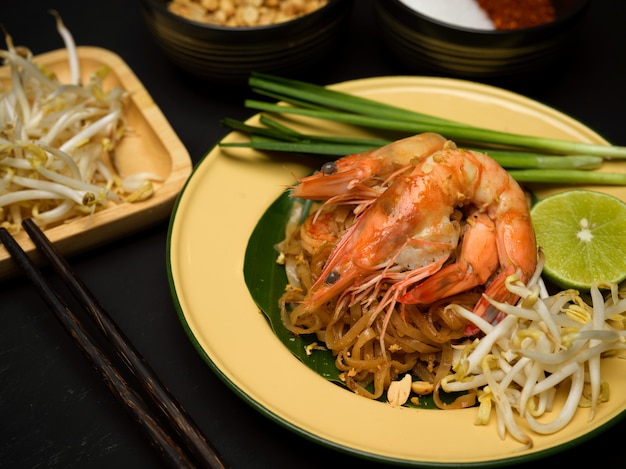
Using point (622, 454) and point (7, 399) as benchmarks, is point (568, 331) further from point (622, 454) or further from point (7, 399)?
point (7, 399)

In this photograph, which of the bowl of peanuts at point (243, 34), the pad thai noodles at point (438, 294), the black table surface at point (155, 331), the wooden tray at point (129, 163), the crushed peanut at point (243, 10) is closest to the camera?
the pad thai noodles at point (438, 294)

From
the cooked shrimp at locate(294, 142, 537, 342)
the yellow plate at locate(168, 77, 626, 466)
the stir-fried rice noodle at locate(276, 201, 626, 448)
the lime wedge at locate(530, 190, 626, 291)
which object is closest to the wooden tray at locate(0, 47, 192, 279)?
the yellow plate at locate(168, 77, 626, 466)

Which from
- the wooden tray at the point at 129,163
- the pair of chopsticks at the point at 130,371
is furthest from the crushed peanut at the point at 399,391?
the wooden tray at the point at 129,163

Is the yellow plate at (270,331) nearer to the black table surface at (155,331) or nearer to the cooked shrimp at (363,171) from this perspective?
the black table surface at (155,331)

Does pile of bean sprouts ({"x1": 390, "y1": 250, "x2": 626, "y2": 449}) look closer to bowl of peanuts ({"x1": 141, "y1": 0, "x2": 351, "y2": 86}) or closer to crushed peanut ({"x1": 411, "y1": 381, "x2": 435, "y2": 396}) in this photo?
crushed peanut ({"x1": 411, "y1": 381, "x2": 435, "y2": 396})

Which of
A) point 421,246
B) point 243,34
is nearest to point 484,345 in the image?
point 421,246

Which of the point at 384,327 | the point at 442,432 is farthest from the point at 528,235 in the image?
the point at 442,432
